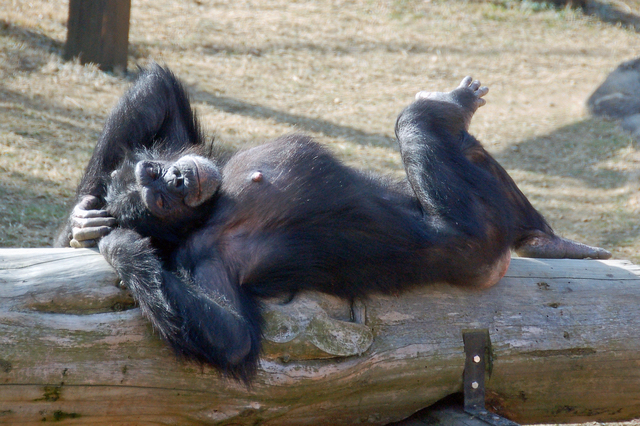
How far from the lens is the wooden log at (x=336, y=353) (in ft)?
8.07

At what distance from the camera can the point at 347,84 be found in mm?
8734

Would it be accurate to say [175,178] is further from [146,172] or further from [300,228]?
[300,228]

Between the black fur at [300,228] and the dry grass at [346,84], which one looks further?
the dry grass at [346,84]

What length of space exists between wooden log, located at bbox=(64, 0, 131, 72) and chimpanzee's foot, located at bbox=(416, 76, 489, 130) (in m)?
5.25

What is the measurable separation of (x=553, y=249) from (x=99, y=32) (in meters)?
6.08

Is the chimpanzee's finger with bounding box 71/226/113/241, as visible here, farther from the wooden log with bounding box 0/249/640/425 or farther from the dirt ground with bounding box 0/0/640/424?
the dirt ground with bounding box 0/0/640/424

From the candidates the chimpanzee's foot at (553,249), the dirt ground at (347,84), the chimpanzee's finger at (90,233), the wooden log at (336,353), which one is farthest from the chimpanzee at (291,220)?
the dirt ground at (347,84)

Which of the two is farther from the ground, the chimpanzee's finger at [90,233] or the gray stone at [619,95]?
the gray stone at [619,95]

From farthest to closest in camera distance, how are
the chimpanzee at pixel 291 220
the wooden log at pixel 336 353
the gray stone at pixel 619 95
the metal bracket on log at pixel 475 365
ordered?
the gray stone at pixel 619 95 → the metal bracket on log at pixel 475 365 → the chimpanzee at pixel 291 220 → the wooden log at pixel 336 353

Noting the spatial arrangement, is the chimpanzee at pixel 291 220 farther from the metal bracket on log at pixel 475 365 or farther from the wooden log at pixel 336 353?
the metal bracket on log at pixel 475 365

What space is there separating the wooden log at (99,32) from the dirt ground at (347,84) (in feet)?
0.77

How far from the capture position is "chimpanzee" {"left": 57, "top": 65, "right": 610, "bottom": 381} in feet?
9.21

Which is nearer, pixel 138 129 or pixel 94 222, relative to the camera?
pixel 94 222

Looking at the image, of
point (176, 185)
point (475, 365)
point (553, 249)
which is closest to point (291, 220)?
point (176, 185)
